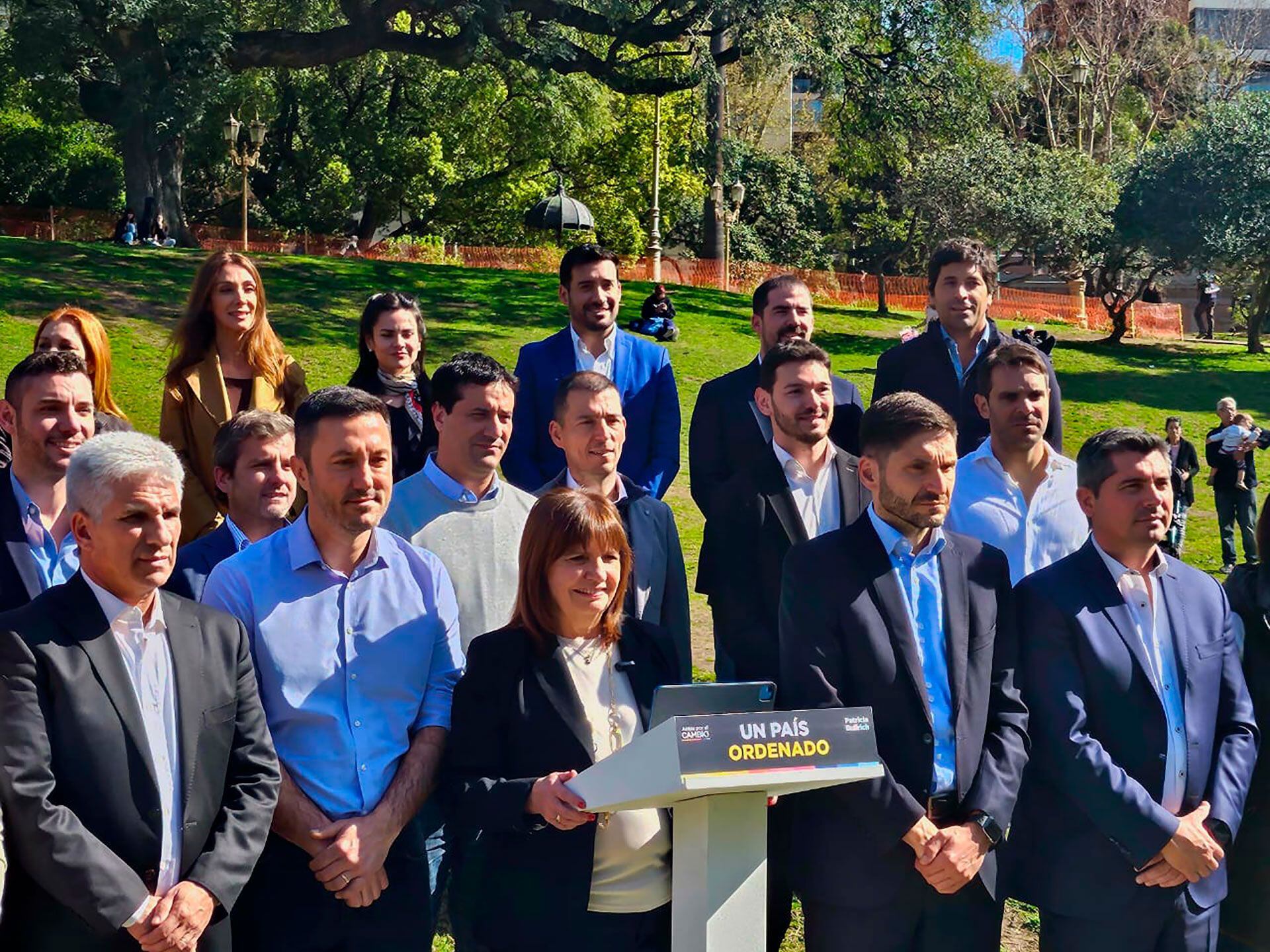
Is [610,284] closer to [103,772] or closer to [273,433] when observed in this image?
[273,433]

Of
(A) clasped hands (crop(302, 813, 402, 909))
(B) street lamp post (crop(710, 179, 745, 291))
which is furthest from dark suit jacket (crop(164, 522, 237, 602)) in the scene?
(B) street lamp post (crop(710, 179, 745, 291))

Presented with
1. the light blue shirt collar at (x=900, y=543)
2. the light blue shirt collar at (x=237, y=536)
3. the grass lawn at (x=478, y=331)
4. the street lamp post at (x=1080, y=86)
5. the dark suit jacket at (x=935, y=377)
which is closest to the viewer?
the light blue shirt collar at (x=900, y=543)

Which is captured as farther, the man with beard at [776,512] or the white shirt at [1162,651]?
the man with beard at [776,512]

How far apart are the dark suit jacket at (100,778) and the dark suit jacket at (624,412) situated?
101 inches

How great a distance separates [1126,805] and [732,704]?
61.9 inches

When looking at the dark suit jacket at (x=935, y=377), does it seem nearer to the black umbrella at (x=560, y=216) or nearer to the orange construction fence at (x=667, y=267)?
the black umbrella at (x=560, y=216)

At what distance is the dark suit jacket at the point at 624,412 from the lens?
20.0 feet

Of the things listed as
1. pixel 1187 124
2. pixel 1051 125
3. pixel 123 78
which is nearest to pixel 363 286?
pixel 123 78

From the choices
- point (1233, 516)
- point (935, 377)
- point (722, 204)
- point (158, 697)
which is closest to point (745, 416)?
point (935, 377)

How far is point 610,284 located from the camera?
626 cm

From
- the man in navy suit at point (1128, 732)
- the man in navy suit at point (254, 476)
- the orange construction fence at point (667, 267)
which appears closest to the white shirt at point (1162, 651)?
the man in navy suit at point (1128, 732)

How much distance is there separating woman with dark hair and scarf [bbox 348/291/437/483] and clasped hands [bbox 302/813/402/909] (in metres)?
2.34

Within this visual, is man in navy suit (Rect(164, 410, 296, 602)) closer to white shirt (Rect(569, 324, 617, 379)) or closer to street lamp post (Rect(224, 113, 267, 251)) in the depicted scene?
white shirt (Rect(569, 324, 617, 379))

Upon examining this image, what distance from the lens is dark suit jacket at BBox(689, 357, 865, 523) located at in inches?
222
